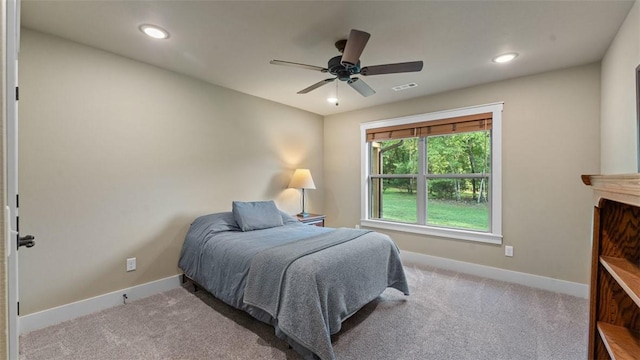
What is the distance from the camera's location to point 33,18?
206 cm

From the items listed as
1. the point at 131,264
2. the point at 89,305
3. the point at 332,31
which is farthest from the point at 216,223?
the point at 332,31

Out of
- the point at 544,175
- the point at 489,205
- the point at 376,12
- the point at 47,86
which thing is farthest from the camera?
the point at 489,205

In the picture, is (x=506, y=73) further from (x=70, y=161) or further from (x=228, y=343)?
(x=70, y=161)

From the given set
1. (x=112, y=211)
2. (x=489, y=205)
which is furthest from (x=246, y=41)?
(x=489, y=205)

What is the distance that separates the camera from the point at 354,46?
6.33ft

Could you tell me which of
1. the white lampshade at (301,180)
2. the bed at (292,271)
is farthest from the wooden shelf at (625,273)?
the white lampshade at (301,180)

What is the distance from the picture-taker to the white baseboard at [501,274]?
2.92 m

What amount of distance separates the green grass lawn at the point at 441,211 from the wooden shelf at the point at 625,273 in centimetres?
237

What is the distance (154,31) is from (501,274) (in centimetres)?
436

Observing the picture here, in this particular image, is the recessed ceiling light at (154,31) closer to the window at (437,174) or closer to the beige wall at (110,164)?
the beige wall at (110,164)

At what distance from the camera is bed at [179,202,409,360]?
1.84 metres

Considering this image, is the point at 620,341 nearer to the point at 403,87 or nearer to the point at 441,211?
the point at 441,211

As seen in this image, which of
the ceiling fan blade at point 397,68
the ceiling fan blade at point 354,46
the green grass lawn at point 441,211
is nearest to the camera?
the ceiling fan blade at point 354,46

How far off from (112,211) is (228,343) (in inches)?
66.3
